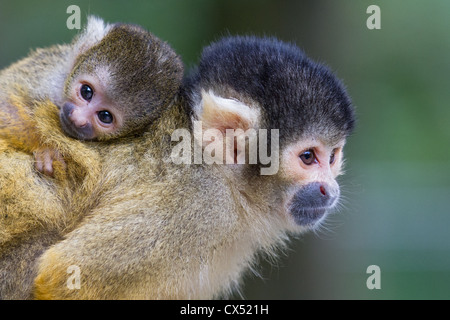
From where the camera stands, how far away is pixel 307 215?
2.63m

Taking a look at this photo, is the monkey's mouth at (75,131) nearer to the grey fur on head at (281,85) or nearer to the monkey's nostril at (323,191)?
the grey fur on head at (281,85)

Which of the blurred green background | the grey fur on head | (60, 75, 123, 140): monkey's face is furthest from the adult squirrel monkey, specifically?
the blurred green background

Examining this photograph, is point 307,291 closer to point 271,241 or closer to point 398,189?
point 398,189

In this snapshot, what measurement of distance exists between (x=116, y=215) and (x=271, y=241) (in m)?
0.90

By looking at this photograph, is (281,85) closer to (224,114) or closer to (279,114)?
(279,114)

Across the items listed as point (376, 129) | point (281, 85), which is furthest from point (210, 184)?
point (376, 129)

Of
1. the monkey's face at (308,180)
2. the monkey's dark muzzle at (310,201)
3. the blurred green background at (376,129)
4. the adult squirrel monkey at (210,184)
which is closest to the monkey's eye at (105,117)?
the adult squirrel monkey at (210,184)

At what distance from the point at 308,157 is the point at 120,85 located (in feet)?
2.98

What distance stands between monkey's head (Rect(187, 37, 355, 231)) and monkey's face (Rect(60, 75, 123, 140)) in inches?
15.3

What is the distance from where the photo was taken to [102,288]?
2320mm

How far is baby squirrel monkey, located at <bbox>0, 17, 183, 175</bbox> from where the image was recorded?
2520 millimetres

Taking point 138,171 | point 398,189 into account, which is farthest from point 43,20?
point 398,189

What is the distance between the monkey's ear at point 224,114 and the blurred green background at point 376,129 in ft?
6.14

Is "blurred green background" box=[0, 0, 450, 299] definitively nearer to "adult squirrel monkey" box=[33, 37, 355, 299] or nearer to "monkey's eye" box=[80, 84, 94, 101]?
"adult squirrel monkey" box=[33, 37, 355, 299]
